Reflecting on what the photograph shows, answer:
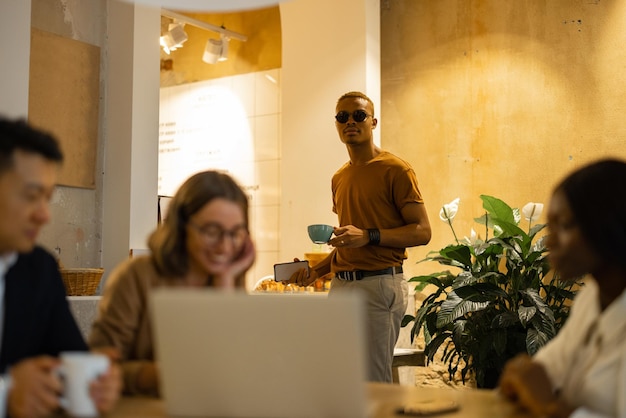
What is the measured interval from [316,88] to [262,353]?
14.4ft

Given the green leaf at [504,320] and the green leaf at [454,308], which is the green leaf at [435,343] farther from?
the green leaf at [504,320]

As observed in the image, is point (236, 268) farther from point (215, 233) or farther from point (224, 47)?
point (224, 47)

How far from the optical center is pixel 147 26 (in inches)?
169

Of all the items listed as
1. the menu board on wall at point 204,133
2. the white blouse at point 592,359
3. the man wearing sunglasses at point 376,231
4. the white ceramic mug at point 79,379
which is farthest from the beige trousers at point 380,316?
the menu board on wall at point 204,133

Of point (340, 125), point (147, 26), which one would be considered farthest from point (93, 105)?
point (340, 125)

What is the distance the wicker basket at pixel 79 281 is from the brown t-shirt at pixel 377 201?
1091 mm

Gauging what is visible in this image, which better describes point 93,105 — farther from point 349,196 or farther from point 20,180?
point 20,180

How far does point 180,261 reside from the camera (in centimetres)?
187

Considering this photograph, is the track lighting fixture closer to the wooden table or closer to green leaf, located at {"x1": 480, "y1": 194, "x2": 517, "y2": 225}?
green leaf, located at {"x1": 480, "y1": 194, "x2": 517, "y2": 225}

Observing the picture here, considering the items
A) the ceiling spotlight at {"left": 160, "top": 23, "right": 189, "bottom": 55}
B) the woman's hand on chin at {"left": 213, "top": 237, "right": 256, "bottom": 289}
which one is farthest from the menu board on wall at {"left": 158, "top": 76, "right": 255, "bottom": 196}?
the woman's hand on chin at {"left": 213, "top": 237, "right": 256, "bottom": 289}

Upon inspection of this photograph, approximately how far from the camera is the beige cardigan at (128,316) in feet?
5.85

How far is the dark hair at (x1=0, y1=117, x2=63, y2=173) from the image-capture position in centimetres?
152

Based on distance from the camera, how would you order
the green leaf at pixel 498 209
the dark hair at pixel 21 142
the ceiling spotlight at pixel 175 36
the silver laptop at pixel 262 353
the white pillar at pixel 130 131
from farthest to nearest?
1. the ceiling spotlight at pixel 175 36
2. the green leaf at pixel 498 209
3. the white pillar at pixel 130 131
4. the dark hair at pixel 21 142
5. the silver laptop at pixel 262 353

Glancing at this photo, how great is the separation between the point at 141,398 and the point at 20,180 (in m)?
0.50
